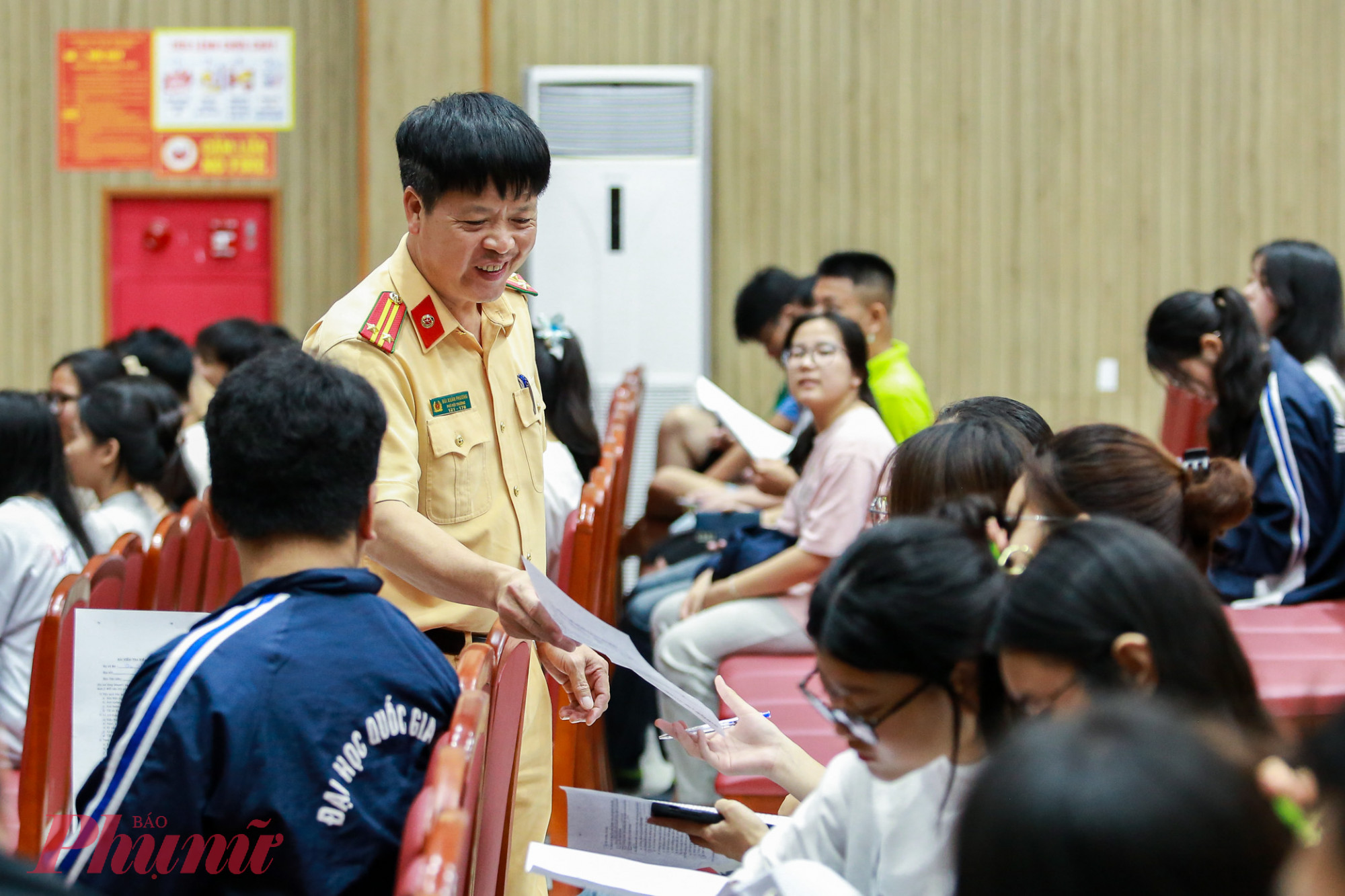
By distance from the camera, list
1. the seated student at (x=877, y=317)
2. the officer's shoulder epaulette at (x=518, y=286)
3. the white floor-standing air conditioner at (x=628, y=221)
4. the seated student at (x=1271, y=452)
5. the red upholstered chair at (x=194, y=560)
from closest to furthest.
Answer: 1. the officer's shoulder epaulette at (x=518, y=286)
2. the red upholstered chair at (x=194, y=560)
3. the seated student at (x=1271, y=452)
4. the seated student at (x=877, y=317)
5. the white floor-standing air conditioner at (x=628, y=221)

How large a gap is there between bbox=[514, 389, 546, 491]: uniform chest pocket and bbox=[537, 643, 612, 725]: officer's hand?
35 cm

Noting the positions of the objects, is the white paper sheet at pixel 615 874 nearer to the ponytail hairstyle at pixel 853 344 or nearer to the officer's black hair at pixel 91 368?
the ponytail hairstyle at pixel 853 344

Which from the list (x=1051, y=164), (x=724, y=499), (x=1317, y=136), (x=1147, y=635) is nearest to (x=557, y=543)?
(x=724, y=499)

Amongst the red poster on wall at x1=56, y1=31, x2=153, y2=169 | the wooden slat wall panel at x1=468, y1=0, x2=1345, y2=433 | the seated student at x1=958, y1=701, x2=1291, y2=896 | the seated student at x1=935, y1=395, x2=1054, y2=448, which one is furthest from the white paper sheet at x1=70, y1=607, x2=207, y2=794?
the red poster on wall at x1=56, y1=31, x2=153, y2=169

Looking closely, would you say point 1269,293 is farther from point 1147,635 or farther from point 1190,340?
point 1147,635

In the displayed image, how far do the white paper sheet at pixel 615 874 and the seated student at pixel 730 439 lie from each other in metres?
2.40

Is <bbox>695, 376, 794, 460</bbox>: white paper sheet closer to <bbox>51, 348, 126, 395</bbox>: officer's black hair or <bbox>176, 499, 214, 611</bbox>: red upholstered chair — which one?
<bbox>176, 499, 214, 611</bbox>: red upholstered chair

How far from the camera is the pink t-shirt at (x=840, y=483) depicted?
9.53 ft

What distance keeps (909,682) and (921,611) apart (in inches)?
2.6

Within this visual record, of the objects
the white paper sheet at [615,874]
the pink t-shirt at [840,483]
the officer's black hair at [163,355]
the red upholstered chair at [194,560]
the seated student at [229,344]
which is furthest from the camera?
the officer's black hair at [163,355]

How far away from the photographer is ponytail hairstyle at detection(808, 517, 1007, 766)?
3.52 feet

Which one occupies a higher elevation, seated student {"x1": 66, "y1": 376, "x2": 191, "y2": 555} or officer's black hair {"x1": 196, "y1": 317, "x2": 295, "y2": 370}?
officer's black hair {"x1": 196, "y1": 317, "x2": 295, "y2": 370}

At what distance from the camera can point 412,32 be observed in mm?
5738

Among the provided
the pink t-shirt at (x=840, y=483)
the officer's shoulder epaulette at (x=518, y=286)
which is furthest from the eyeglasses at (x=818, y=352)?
the officer's shoulder epaulette at (x=518, y=286)
